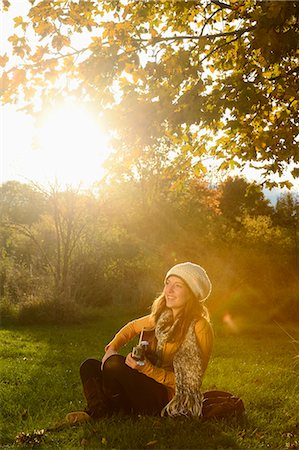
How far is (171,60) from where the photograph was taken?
620cm

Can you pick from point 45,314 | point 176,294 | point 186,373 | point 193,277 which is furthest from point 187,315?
point 45,314

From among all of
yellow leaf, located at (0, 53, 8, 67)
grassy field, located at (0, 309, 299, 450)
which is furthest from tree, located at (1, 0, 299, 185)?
grassy field, located at (0, 309, 299, 450)

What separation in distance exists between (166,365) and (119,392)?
0.53m

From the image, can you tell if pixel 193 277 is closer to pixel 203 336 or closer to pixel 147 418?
pixel 203 336

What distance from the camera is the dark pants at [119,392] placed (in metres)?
5.22

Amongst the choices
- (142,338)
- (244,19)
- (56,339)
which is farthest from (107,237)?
(142,338)

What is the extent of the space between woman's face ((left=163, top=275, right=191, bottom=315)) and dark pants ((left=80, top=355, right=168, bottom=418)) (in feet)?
2.28

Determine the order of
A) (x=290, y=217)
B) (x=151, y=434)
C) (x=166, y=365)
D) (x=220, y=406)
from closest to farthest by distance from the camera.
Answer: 1. (x=151, y=434)
2. (x=166, y=365)
3. (x=220, y=406)
4. (x=290, y=217)

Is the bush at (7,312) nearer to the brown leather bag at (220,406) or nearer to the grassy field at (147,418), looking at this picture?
the grassy field at (147,418)

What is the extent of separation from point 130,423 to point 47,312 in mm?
11647

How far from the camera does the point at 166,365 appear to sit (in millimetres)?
5355

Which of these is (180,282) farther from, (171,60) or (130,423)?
(171,60)

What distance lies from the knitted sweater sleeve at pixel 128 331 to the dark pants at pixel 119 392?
0.81 ft

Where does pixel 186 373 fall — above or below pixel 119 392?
above
